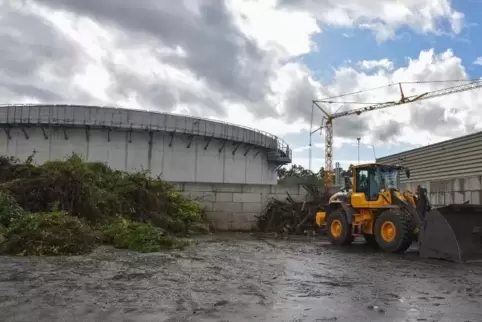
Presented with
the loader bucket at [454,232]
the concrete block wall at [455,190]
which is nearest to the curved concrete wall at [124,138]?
the concrete block wall at [455,190]

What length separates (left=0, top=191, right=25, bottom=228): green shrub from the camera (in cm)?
1296

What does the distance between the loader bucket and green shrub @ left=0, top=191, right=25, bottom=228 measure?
11.1 m

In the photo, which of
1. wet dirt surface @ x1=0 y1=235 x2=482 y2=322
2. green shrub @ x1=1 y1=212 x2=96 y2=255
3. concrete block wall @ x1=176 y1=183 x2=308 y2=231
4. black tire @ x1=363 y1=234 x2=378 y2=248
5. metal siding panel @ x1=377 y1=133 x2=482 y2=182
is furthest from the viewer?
metal siding panel @ x1=377 y1=133 x2=482 y2=182

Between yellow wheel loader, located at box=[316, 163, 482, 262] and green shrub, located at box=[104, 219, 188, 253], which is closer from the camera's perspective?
yellow wheel loader, located at box=[316, 163, 482, 262]

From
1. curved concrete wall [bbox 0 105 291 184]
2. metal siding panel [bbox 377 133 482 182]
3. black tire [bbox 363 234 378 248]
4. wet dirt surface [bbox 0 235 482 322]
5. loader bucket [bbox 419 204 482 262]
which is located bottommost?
wet dirt surface [bbox 0 235 482 322]

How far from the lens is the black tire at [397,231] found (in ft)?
41.2

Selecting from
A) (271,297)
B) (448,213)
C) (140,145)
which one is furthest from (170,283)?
(140,145)

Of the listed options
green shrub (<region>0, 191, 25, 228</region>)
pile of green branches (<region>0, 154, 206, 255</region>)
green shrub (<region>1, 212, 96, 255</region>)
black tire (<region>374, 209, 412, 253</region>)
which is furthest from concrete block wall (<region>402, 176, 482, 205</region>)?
green shrub (<region>0, 191, 25, 228</region>)

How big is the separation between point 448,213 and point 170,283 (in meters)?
7.19

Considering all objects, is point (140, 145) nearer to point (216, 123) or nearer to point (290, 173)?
point (216, 123)

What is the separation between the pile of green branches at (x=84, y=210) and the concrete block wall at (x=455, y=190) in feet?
30.0

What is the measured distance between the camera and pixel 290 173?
84188 millimetres

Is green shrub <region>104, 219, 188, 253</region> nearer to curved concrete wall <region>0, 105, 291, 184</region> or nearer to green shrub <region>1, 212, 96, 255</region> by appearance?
green shrub <region>1, 212, 96, 255</region>

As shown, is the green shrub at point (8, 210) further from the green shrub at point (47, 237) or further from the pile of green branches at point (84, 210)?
the green shrub at point (47, 237)
